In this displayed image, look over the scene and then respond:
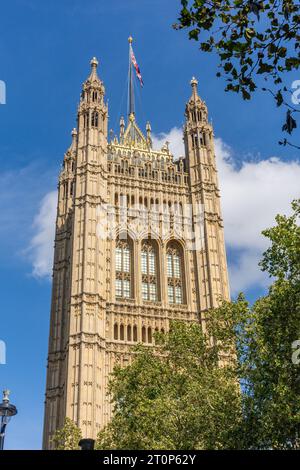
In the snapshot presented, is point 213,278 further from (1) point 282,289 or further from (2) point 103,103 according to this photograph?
(1) point 282,289

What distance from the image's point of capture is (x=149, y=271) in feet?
195

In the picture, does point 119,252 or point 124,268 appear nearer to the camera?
point 124,268

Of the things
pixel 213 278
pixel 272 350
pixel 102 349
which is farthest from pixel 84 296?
pixel 272 350

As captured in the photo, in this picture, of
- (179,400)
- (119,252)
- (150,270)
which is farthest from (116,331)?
(179,400)

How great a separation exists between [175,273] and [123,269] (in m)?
5.38

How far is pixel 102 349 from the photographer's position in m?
51.7

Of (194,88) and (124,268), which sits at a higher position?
(194,88)

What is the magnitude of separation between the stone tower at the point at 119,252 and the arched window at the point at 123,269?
0.11 meters

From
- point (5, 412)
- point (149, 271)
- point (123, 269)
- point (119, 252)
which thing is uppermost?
point (119, 252)

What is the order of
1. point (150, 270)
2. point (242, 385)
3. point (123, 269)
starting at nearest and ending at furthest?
1. point (242, 385)
2. point (123, 269)
3. point (150, 270)

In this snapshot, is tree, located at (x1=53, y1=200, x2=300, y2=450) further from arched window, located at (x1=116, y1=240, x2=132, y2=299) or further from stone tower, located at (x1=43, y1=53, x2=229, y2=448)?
arched window, located at (x1=116, y1=240, x2=132, y2=299)

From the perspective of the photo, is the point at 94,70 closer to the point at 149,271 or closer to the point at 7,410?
the point at 149,271

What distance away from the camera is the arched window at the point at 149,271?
57.9 metres

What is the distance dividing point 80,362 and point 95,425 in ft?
Answer: 17.2
